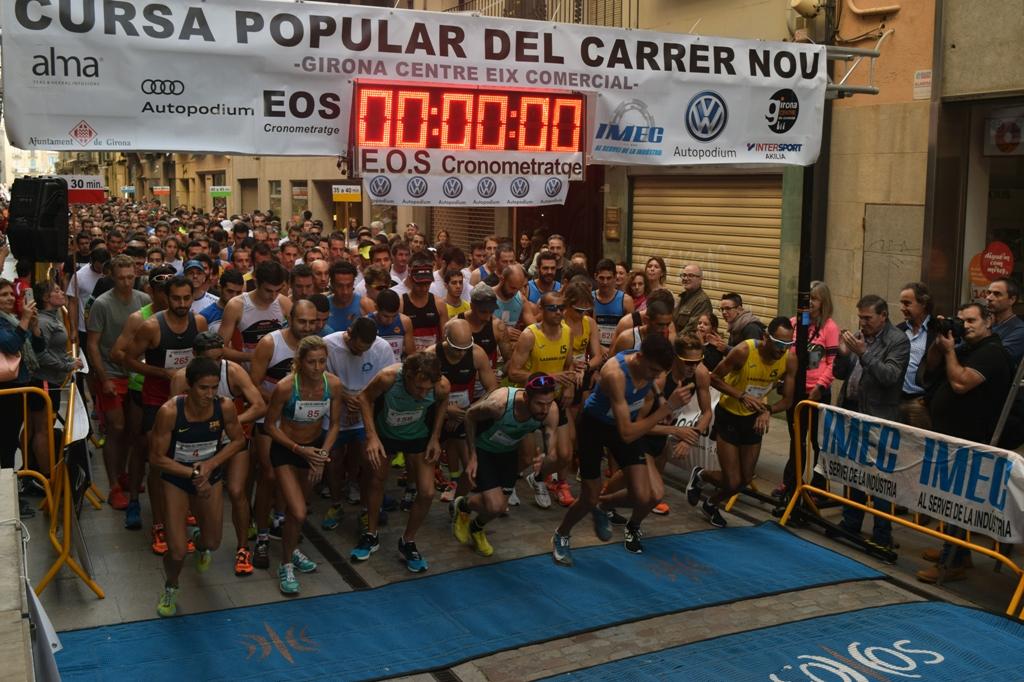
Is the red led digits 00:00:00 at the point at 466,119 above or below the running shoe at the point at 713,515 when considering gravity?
above

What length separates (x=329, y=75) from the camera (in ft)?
29.0

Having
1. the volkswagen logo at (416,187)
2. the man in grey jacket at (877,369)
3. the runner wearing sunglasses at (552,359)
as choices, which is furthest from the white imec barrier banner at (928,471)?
the volkswagen logo at (416,187)

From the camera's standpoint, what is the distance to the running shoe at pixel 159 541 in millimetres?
7875

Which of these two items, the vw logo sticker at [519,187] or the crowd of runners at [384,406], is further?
the vw logo sticker at [519,187]

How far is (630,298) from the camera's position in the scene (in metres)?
10.6

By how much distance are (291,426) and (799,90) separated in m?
6.52

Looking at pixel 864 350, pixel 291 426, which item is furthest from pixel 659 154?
pixel 291 426

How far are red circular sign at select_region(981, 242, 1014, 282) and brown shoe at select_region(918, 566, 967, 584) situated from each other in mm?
4891

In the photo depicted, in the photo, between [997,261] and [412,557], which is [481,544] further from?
[997,261]

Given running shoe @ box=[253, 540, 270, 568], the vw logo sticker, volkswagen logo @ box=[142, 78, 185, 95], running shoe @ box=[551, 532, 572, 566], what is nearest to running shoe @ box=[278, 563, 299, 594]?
running shoe @ box=[253, 540, 270, 568]

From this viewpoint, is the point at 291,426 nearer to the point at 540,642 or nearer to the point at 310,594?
the point at 310,594

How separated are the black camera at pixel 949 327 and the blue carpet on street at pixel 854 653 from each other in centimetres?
200

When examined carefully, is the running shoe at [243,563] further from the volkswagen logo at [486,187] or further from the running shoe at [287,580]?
the volkswagen logo at [486,187]

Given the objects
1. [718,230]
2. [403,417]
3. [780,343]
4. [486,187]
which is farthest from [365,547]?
[718,230]
